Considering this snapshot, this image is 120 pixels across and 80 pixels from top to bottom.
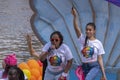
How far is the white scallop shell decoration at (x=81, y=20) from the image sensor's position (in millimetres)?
7523

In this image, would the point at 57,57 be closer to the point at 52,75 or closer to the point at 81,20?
the point at 52,75

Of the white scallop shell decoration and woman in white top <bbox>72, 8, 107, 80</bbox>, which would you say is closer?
woman in white top <bbox>72, 8, 107, 80</bbox>

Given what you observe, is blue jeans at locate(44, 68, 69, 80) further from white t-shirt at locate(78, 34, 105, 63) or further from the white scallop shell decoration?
the white scallop shell decoration

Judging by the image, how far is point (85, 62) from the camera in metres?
6.32

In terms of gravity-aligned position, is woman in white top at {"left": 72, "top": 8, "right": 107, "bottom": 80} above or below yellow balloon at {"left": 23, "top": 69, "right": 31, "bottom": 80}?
above

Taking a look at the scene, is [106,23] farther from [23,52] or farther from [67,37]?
[23,52]

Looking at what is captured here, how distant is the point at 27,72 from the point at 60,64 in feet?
5.76

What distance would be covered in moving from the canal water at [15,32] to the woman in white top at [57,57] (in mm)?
4409

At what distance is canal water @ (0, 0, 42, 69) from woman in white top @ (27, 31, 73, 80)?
4409 mm

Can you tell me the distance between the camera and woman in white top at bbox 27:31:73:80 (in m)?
6.00

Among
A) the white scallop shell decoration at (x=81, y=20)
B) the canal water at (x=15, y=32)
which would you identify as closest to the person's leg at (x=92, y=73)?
the white scallop shell decoration at (x=81, y=20)

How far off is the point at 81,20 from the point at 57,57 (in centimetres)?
195

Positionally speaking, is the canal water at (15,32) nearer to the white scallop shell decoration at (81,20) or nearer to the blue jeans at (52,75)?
the white scallop shell decoration at (81,20)

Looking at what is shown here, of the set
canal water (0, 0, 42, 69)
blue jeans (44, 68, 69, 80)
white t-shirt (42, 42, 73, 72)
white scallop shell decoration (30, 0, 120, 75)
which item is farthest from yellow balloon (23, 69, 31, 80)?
canal water (0, 0, 42, 69)
